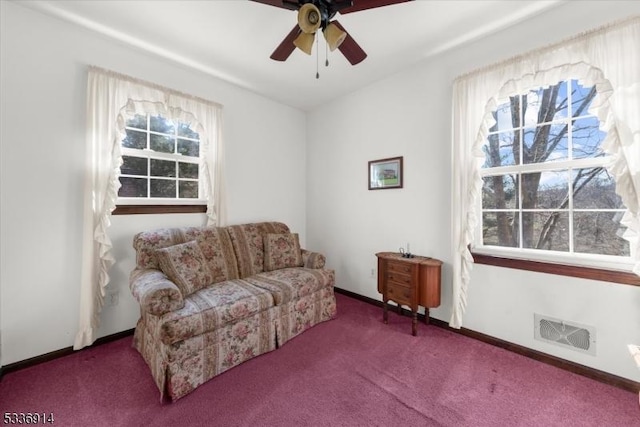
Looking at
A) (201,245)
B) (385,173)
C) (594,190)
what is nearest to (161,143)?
(201,245)

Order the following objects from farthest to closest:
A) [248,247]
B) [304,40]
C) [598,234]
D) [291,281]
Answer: [248,247] < [291,281] < [598,234] < [304,40]

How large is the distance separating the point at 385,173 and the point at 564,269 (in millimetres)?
1868

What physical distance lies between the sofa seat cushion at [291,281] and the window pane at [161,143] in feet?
5.57

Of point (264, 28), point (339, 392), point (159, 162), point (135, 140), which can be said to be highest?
point (264, 28)

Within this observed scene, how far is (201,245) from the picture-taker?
2654mm

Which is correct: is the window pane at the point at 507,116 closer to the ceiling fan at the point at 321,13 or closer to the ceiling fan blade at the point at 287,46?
the ceiling fan at the point at 321,13

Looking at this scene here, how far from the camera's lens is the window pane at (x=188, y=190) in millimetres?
3012

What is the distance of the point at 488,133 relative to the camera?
2.37 metres

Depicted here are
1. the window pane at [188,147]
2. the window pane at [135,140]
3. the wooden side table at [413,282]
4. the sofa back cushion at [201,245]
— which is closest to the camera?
the sofa back cushion at [201,245]

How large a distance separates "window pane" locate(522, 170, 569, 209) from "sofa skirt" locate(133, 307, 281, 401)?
2458 mm

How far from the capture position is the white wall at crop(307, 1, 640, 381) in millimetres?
1900

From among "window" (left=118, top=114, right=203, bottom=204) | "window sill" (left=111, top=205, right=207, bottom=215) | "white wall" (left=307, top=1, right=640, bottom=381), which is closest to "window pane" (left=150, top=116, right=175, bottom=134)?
"window" (left=118, top=114, right=203, bottom=204)

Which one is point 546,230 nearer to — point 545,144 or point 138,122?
point 545,144

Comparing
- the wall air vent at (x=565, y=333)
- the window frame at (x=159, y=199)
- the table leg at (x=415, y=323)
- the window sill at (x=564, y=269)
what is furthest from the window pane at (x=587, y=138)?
the window frame at (x=159, y=199)
